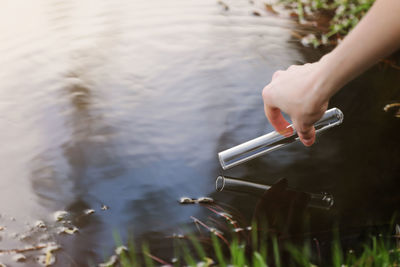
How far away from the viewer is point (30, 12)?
2.37 m

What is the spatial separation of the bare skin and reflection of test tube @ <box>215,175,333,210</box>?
0.31m

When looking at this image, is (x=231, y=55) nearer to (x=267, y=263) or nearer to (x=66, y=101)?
(x=66, y=101)

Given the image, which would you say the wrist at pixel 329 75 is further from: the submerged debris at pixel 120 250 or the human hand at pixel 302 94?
the submerged debris at pixel 120 250

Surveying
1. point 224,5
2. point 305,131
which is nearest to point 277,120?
point 305,131

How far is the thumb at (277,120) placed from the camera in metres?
1.17

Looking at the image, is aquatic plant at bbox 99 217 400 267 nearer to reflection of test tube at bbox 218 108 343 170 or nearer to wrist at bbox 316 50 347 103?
reflection of test tube at bbox 218 108 343 170

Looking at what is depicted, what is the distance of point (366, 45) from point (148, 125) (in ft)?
3.13

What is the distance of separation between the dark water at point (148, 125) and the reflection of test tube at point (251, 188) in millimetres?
25

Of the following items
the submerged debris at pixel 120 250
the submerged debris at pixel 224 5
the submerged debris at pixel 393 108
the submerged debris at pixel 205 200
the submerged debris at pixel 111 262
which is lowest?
the submerged debris at pixel 111 262

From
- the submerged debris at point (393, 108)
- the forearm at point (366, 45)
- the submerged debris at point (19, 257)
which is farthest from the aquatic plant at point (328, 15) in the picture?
the submerged debris at point (19, 257)

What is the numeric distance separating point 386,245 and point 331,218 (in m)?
0.16

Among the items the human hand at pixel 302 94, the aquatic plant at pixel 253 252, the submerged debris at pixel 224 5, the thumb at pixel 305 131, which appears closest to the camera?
the human hand at pixel 302 94

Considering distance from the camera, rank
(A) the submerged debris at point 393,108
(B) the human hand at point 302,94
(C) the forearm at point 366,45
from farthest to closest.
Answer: (A) the submerged debris at point 393,108 < (B) the human hand at point 302,94 < (C) the forearm at point 366,45

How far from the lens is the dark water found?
138 cm
